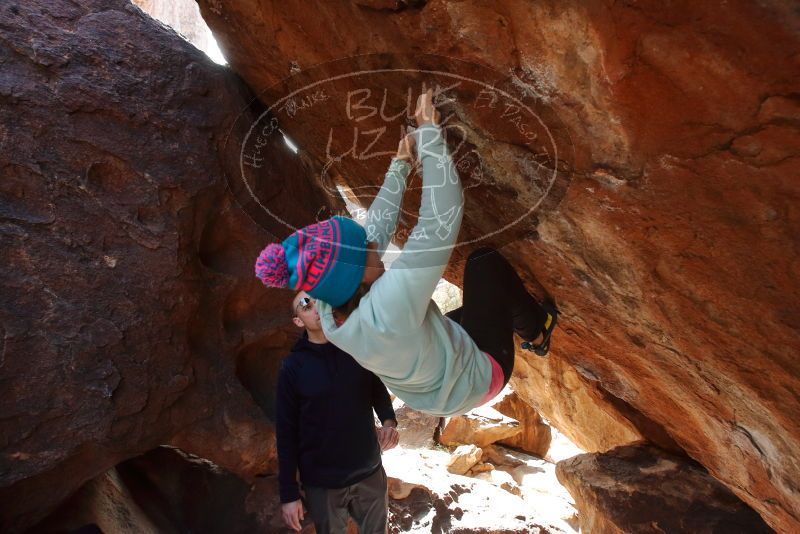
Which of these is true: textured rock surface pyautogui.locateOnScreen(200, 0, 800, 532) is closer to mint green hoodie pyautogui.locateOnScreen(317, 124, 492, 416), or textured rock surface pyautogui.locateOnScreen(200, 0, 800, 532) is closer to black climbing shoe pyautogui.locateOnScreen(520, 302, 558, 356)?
black climbing shoe pyautogui.locateOnScreen(520, 302, 558, 356)

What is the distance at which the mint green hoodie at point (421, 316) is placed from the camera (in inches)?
61.4

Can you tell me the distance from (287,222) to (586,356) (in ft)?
6.73

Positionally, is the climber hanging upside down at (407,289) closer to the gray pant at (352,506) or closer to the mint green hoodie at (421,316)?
the mint green hoodie at (421,316)

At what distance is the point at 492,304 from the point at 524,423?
22.8 feet

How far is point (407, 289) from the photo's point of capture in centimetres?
156

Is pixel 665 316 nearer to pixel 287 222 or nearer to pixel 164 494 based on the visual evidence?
pixel 287 222

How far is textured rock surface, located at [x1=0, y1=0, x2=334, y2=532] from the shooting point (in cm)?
223

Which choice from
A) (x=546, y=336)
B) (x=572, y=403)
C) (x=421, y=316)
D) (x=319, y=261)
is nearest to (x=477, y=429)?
(x=572, y=403)

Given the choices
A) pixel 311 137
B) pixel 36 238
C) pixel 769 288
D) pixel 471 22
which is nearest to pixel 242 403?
pixel 36 238

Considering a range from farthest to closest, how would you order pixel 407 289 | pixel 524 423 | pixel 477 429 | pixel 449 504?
1. pixel 524 423
2. pixel 477 429
3. pixel 449 504
4. pixel 407 289

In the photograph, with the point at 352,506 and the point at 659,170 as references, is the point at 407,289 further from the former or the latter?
the point at 352,506

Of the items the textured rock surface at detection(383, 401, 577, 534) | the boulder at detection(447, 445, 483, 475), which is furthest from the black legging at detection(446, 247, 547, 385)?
the boulder at detection(447, 445, 483, 475)

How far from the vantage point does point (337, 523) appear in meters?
2.52

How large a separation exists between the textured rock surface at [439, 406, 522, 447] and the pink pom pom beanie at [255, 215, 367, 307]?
660 centimetres
